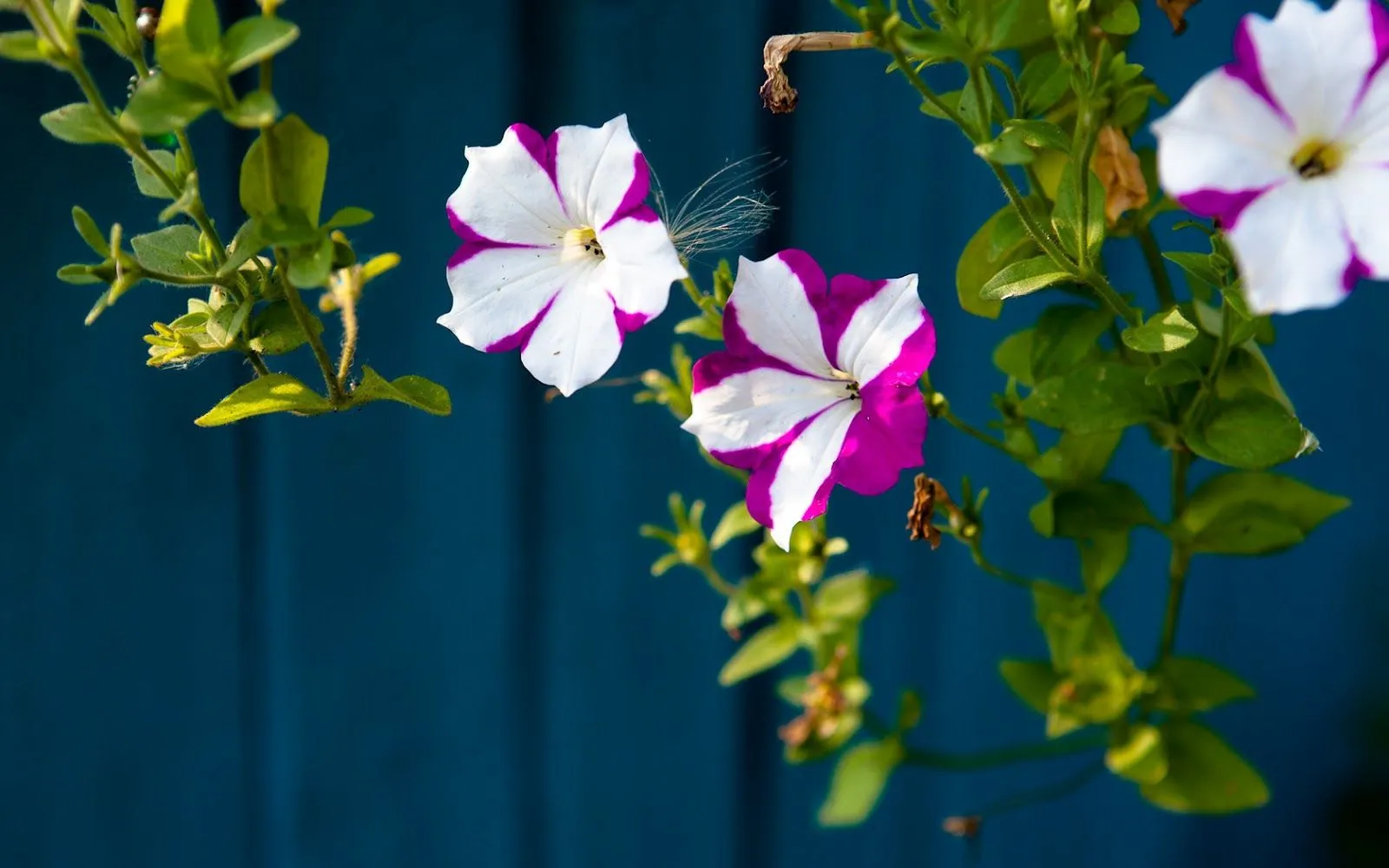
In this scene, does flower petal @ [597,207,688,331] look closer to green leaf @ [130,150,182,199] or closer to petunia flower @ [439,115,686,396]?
petunia flower @ [439,115,686,396]

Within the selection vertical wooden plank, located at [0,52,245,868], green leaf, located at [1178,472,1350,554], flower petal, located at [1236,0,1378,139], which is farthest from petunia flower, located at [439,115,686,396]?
vertical wooden plank, located at [0,52,245,868]

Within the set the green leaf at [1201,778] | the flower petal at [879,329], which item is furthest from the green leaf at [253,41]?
the green leaf at [1201,778]

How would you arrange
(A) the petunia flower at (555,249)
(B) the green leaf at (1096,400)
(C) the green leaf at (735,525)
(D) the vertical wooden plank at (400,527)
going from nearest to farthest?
(A) the petunia flower at (555,249) → (B) the green leaf at (1096,400) → (C) the green leaf at (735,525) → (D) the vertical wooden plank at (400,527)

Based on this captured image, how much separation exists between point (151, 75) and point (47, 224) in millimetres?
552

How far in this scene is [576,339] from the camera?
1.63ft

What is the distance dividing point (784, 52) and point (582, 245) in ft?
0.37

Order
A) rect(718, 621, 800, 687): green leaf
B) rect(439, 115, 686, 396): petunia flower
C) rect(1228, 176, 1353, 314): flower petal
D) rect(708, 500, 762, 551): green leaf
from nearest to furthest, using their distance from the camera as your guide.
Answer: rect(1228, 176, 1353, 314): flower petal → rect(439, 115, 686, 396): petunia flower → rect(708, 500, 762, 551): green leaf → rect(718, 621, 800, 687): green leaf

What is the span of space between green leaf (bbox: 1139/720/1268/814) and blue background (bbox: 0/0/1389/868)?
324mm

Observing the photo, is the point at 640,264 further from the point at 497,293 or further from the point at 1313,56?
the point at 1313,56

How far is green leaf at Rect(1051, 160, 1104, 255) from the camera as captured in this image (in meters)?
Result: 0.52

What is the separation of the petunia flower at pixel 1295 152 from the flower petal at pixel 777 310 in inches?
6.5

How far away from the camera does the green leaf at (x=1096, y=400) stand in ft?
1.96

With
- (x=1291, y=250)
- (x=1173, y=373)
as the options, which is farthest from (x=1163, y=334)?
(x=1291, y=250)

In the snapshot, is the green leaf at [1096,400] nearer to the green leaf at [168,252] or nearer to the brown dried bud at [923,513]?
the brown dried bud at [923,513]
